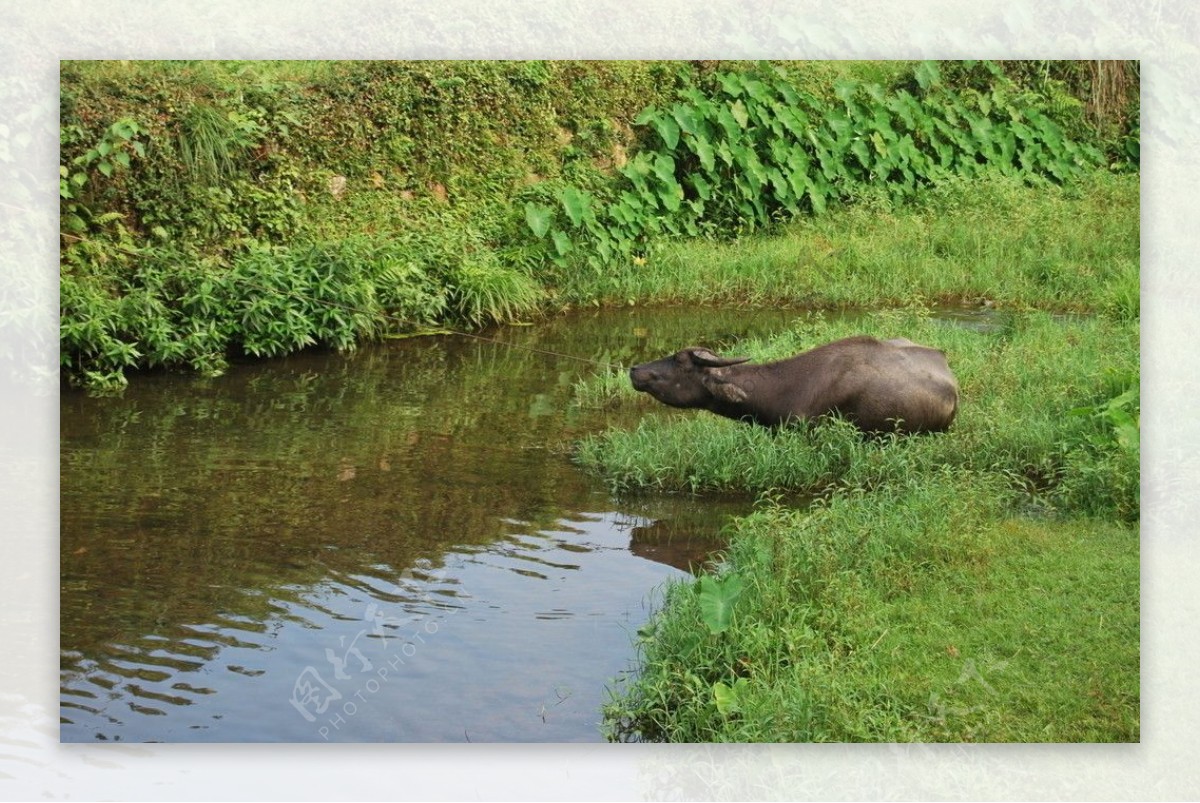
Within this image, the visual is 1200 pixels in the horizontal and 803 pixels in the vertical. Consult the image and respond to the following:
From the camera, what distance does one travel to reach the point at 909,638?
509 centimetres

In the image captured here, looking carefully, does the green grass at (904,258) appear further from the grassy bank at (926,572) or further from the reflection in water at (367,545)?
the grassy bank at (926,572)

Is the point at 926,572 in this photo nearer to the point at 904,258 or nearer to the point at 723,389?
the point at 723,389

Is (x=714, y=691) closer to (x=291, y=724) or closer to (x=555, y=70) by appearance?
(x=291, y=724)

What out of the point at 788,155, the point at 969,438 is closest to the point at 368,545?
the point at 969,438

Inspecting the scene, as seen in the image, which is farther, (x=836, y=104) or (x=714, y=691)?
(x=836, y=104)

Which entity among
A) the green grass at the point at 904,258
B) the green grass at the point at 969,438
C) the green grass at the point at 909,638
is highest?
the green grass at the point at 904,258

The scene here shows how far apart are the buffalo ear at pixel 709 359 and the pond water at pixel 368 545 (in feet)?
1.17

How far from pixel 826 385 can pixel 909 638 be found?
180 cm

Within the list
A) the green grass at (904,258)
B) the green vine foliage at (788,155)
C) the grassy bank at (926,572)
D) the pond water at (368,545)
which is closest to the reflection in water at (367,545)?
the pond water at (368,545)

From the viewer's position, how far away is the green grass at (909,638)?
4.88m

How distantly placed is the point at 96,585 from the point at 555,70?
268 centimetres

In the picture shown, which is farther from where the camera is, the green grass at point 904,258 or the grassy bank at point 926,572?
the green grass at point 904,258

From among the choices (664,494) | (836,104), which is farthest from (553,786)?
(836,104)

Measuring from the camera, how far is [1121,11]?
5.85 meters
